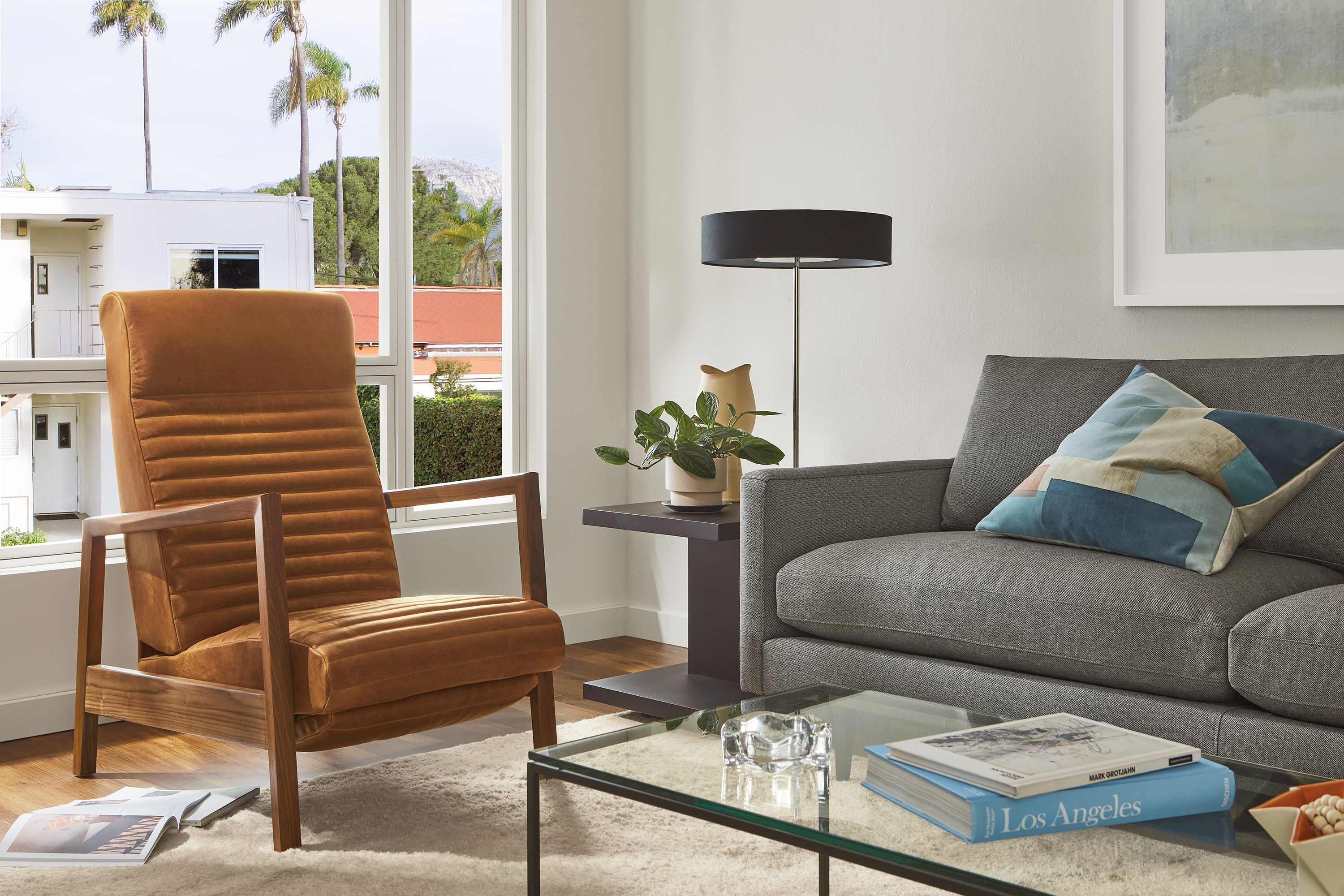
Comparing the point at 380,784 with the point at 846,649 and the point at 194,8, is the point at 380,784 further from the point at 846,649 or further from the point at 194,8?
the point at 194,8

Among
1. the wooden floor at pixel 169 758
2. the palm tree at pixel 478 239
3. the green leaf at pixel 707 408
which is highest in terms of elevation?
the palm tree at pixel 478 239

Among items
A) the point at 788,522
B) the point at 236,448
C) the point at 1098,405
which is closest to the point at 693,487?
the point at 788,522

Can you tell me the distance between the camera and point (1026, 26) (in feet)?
10.8

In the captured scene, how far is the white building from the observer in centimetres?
318

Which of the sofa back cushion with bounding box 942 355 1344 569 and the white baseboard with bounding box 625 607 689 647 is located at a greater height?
the sofa back cushion with bounding box 942 355 1344 569

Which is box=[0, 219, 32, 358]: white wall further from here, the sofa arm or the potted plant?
the sofa arm

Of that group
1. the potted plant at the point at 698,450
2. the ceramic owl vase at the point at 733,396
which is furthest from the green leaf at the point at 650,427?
the ceramic owl vase at the point at 733,396

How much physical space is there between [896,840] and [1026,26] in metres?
2.63

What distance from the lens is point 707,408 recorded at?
3.19 meters

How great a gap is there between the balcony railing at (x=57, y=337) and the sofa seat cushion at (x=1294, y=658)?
272 centimetres

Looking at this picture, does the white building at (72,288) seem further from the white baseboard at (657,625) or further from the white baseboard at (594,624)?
the white baseboard at (657,625)

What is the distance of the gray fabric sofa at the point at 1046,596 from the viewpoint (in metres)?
1.96

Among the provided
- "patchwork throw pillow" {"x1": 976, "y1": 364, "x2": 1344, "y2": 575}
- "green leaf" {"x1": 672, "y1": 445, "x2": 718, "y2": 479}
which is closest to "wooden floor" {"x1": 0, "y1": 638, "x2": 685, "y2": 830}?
"green leaf" {"x1": 672, "y1": 445, "x2": 718, "y2": 479}

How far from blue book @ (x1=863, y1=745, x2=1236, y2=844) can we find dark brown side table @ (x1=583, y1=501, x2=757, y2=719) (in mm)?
1658
